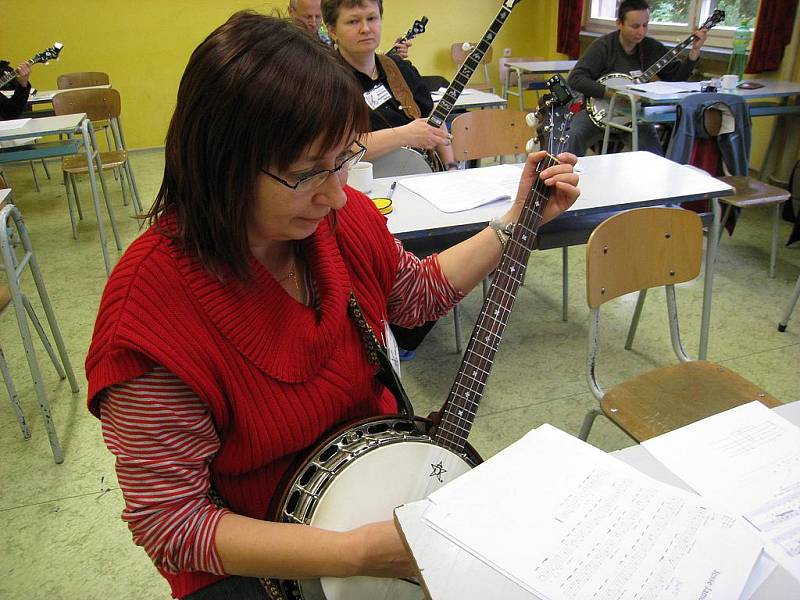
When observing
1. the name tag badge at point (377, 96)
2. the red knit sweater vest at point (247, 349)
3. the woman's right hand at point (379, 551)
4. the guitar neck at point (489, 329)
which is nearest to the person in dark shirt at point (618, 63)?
the name tag badge at point (377, 96)

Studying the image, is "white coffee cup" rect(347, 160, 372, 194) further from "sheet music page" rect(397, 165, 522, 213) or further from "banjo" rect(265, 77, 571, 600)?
"banjo" rect(265, 77, 571, 600)

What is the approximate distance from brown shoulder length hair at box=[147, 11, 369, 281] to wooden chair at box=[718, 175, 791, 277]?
2.51m

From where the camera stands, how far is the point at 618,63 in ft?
13.4

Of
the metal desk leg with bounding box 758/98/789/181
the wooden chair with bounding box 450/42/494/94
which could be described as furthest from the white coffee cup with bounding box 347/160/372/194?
the wooden chair with bounding box 450/42/494/94

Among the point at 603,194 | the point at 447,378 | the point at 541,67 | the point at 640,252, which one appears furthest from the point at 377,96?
the point at 541,67

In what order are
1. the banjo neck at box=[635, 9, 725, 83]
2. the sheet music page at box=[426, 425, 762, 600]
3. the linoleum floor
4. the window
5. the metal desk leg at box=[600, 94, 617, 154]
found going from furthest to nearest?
the window
the banjo neck at box=[635, 9, 725, 83]
the metal desk leg at box=[600, 94, 617, 154]
the linoleum floor
the sheet music page at box=[426, 425, 762, 600]

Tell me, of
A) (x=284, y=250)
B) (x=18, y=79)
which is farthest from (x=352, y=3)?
(x=18, y=79)

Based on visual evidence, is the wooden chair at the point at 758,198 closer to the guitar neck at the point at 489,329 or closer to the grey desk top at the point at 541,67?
the guitar neck at the point at 489,329

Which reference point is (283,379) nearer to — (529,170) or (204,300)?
(204,300)

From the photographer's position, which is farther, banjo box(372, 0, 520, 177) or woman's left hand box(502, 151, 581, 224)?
banjo box(372, 0, 520, 177)

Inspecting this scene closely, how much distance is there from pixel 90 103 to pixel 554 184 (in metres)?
3.48

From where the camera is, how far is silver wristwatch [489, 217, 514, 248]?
1.13 metres

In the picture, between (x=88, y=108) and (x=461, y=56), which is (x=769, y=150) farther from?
(x=88, y=108)

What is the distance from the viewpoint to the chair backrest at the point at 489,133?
2588 millimetres
